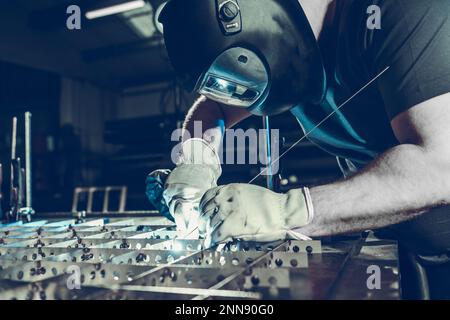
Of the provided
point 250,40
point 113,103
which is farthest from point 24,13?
point 250,40

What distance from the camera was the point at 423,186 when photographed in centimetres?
91

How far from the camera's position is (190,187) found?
1.45 metres

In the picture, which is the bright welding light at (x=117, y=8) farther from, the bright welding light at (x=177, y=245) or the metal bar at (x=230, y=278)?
the metal bar at (x=230, y=278)

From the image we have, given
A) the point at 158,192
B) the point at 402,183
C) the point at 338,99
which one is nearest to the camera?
the point at 402,183

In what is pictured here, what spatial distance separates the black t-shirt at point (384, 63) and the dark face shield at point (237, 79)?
0.92 feet

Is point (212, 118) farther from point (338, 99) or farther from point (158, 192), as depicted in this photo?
point (338, 99)

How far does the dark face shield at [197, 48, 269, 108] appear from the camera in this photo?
1177 millimetres

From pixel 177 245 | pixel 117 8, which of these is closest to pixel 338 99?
pixel 177 245

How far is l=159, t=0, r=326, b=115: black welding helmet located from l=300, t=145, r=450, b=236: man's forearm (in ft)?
1.41

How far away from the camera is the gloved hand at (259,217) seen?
988mm

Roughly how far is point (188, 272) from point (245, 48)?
0.74 metres

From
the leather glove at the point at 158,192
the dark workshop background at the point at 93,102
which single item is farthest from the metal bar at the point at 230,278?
the dark workshop background at the point at 93,102

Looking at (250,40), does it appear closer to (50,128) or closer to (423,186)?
(423,186)

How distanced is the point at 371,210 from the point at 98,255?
28.8 inches
